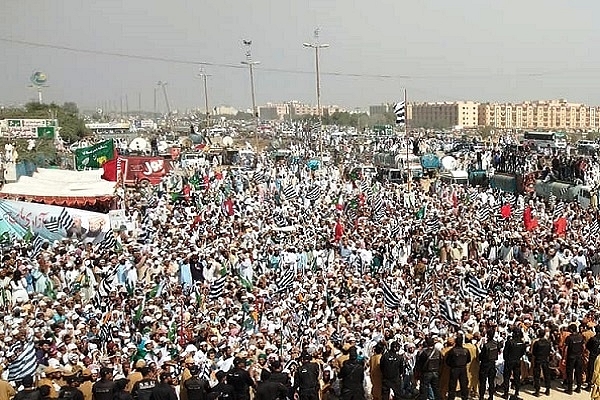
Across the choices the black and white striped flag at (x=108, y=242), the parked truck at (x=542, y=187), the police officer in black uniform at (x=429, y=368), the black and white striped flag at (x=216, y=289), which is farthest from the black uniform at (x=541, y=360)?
the parked truck at (x=542, y=187)

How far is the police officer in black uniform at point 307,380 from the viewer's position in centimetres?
793

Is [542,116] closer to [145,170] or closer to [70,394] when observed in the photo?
[145,170]

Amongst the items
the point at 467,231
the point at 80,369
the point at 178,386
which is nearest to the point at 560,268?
the point at 467,231

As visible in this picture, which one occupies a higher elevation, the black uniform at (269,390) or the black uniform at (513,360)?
the black uniform at (269,390)

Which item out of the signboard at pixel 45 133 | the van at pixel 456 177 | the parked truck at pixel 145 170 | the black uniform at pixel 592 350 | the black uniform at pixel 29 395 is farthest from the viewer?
the signboard at pixel 45 133

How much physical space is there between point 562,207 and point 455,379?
1255 cm

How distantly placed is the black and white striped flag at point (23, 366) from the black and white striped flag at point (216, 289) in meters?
3.93

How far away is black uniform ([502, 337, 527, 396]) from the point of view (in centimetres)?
896

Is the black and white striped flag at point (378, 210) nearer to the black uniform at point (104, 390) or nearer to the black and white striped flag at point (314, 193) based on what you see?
the black and white striped flag at point (314, 193)

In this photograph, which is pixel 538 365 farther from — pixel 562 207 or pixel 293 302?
pixel 562 207

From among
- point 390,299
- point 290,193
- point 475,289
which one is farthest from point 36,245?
point 475,289

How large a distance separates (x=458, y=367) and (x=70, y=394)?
479cm

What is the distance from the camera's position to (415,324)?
1030cm

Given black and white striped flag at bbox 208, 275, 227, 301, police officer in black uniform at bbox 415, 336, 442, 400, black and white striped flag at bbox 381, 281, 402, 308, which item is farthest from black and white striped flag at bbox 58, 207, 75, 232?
police officer in black uniform at bbox 415, 336, 442, 400
